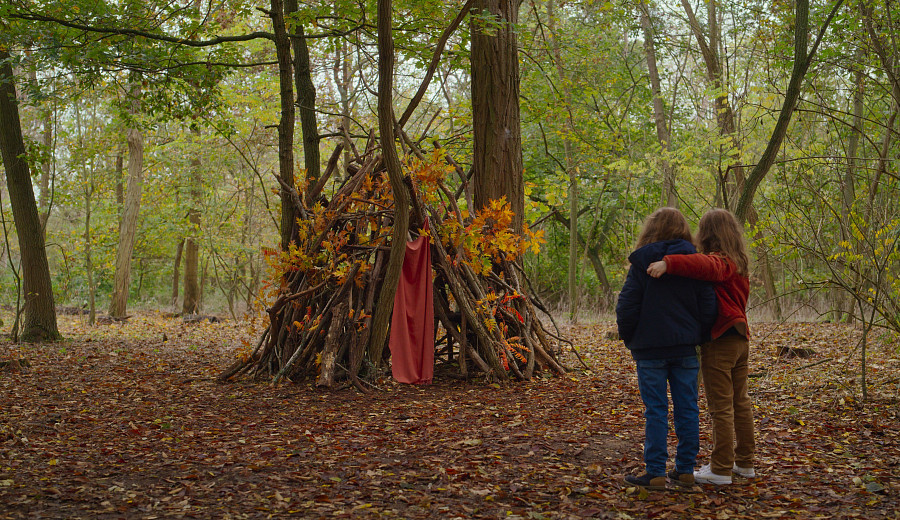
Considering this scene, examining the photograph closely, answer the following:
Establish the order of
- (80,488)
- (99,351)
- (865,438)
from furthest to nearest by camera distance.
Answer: (99,351) → (865,438) → (80,488)

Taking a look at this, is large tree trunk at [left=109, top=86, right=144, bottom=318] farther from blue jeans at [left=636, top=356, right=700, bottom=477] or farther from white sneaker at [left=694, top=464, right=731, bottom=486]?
white sneaker at [left=694, top=464, right=731, bottom=486]

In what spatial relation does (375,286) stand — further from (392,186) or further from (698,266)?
(698,266)

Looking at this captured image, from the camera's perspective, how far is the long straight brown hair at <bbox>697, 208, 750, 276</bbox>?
11.0 feet

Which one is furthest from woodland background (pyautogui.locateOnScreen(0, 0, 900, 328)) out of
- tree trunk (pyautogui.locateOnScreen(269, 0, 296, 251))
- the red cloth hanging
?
the red cloth hanging

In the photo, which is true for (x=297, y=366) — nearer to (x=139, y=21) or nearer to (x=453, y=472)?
(x=453, y=472)

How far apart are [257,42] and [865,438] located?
1235 centimetres

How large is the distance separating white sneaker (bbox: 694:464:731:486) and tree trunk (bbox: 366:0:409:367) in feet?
9.73

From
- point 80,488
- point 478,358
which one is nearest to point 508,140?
point 478,358

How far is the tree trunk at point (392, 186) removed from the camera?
4820 millimetres

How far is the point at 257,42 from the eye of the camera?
1347cm

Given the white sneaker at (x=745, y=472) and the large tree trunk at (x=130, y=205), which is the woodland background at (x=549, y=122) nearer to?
the large tree trunk at (x=130, y=205)

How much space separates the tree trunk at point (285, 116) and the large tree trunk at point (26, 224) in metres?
3.58

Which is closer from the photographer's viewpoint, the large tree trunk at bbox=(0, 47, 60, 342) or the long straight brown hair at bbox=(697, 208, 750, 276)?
the long straight brown hair at bbox=(697, 208, 750, 276)

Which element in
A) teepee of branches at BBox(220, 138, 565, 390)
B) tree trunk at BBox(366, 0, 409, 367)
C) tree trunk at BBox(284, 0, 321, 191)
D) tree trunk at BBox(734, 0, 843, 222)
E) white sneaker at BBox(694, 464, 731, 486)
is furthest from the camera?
tree trunk at BBox(284, 0, 321, 191)
